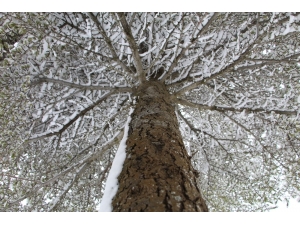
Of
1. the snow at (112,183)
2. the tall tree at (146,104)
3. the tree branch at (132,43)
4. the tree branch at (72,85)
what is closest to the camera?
the snow at (112,183)

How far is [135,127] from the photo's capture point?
7.91 feet

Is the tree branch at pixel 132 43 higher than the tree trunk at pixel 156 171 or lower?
higher

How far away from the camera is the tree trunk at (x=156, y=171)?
1.34m

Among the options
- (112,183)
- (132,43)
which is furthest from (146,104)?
(112,183)

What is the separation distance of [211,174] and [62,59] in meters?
3.63

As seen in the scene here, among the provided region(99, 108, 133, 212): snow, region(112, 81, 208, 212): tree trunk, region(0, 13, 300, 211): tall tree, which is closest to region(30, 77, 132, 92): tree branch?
region(0, 13, 300, 211): tall tree

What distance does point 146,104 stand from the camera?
9.37 ft

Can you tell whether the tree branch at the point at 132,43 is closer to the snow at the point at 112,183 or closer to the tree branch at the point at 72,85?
the tree branch at the point at 72,85

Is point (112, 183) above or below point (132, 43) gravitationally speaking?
below

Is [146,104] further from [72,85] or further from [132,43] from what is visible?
[72,85]

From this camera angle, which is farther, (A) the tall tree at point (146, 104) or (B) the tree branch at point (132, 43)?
(B) the tree branch at point (132, 43)

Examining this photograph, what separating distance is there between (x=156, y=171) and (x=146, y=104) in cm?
132

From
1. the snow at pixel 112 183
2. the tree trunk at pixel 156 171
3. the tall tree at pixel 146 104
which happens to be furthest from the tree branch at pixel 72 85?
the snow at pixel 112 183
